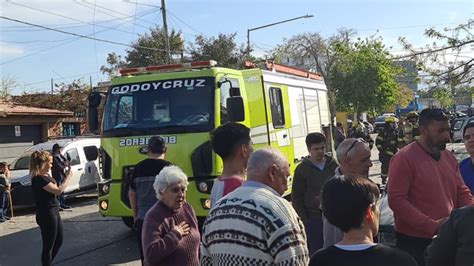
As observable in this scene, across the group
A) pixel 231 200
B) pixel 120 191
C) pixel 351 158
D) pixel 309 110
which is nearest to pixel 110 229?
pixel 120 191

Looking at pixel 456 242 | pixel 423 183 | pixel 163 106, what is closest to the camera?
pixel 456 242

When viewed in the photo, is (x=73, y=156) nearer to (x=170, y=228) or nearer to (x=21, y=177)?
(x=21, y=177)

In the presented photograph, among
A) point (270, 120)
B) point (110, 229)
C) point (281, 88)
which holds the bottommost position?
point (110, 229)

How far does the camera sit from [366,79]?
46688 millimetres

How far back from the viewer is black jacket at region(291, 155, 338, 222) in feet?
17.4

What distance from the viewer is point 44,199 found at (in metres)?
6.41

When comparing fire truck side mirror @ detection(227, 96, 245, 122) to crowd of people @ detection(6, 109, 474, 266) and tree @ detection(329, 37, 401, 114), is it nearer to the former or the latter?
crowd of people @ detection(6, 109, 474, 266)

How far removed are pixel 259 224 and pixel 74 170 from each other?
12930mm

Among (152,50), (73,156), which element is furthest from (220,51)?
(73,156)

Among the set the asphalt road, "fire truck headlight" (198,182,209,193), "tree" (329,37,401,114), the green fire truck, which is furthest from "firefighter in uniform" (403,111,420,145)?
"tree" (329,37,401,114)

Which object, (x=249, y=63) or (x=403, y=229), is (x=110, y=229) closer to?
(x=249, y=63)

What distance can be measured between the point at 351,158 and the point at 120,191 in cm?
506

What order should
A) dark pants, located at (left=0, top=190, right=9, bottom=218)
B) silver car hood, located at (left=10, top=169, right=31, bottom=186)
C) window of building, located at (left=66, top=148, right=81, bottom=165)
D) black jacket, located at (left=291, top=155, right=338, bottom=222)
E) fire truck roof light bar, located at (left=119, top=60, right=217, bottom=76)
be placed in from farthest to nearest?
window of building, located at (left=66, top=148, right=81, bottom=165)
silver car hood, located at (left=10, top=169, right=31, bottom=186)
dark pants, located at (left=0, top=190, right=9, bottom=218)
fire truck roof light bar, located at (left=119, top=60, right=217, bottom=76)
black jacket, located at (left=291, top=155, right=338, bottom=222)

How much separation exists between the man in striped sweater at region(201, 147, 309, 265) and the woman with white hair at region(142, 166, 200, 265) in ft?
3.81
